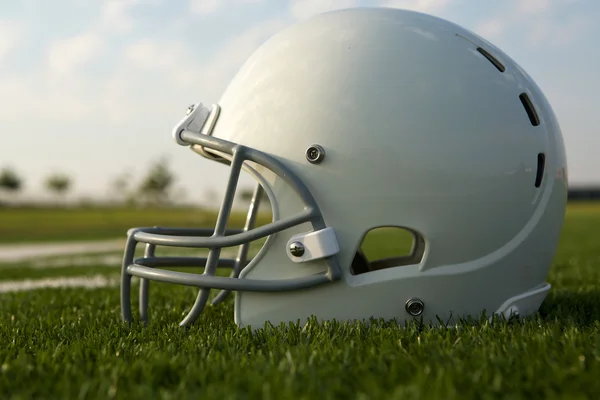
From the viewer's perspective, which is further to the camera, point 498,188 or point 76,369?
point 498,188

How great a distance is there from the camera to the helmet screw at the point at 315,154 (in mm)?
2588

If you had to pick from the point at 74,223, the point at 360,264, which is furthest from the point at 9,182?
the point at 360,264

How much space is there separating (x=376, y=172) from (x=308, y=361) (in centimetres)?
87

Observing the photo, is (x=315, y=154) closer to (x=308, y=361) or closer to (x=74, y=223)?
(x=308, y=361)

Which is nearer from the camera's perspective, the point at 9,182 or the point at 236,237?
the point at 236,237

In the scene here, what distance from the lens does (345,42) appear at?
9.13 ft

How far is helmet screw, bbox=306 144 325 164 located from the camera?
2588 millimetres

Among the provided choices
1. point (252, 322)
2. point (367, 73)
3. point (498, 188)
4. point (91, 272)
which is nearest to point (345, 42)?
point (367, 73)

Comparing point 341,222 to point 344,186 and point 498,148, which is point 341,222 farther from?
point 498,148

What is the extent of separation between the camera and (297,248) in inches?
101

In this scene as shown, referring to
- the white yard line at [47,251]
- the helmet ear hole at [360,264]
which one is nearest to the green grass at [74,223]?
the white yard line at [47,251]

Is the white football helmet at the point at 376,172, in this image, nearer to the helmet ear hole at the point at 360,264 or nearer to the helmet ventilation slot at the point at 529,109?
the helmet ventilation slot at the point at 529,109

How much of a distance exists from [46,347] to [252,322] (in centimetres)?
89

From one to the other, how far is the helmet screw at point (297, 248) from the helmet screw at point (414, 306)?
0.53 meters
